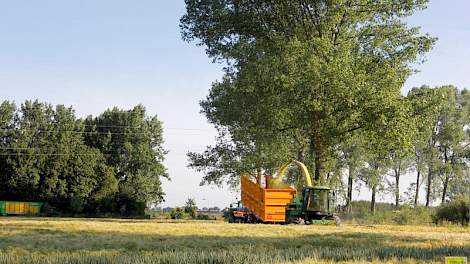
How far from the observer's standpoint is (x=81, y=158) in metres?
62.2

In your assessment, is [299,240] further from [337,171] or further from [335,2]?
[337,171]

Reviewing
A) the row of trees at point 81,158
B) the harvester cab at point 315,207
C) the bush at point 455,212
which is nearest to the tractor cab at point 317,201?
the harvester cab at point 315,207

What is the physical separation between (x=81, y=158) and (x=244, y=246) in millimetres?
51350

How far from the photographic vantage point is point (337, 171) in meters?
47.1

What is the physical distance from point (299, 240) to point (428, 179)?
148 ft

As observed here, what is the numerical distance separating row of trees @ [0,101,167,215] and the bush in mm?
35573

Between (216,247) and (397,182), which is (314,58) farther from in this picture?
(397,182)

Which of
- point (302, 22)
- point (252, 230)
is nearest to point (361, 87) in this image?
point (302, 22)

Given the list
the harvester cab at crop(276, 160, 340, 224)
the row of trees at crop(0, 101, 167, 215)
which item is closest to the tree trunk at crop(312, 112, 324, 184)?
the harvester cab at crop(276, 160, 340, 224)

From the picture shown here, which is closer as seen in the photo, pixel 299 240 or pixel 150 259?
pixel 150 259

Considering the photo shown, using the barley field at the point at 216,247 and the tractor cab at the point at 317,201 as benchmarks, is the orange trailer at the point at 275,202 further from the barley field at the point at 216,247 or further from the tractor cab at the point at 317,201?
the barley field at the point at 216,247

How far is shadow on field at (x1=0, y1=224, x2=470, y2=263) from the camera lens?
403 inches

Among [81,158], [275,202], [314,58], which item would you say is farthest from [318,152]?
[81,158]

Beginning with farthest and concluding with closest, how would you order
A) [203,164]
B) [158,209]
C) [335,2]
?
1. [158,209]
2. [203,164]
3. [335,2]
